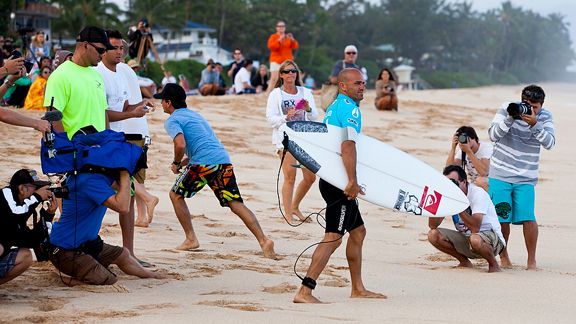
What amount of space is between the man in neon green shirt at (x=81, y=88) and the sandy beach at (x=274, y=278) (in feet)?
3.31

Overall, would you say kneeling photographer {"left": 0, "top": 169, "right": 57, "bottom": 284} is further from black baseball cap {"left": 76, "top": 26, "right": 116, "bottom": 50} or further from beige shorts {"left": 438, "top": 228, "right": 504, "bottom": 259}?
beige shorts {"left": 438, "top": 228, "right": 504, "bottom": 259}

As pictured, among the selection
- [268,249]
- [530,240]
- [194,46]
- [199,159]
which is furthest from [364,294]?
[194,46]

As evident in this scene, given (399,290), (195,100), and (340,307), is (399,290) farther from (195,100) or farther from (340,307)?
(195,100)

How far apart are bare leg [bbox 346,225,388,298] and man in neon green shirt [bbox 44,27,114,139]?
1762mm

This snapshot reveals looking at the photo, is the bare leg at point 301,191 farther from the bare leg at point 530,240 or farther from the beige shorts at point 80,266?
the beige shorts at point 80,266

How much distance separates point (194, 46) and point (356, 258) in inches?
Answer: 2973

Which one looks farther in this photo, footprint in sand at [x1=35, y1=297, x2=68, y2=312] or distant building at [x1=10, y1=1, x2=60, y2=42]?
distant building at [x1=10, y1=1, x2=60, y2=42]

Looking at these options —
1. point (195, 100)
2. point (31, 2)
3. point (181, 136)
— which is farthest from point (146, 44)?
point (31, 2)

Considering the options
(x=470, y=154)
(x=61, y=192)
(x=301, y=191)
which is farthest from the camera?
(x=301, y=191)

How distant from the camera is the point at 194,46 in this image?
264ft

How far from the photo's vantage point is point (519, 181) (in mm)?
7734

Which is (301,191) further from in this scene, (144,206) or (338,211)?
(338,211)

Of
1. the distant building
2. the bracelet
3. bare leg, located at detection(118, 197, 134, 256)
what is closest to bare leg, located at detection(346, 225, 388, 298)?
the bracelet

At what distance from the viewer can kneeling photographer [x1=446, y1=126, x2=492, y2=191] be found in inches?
316
